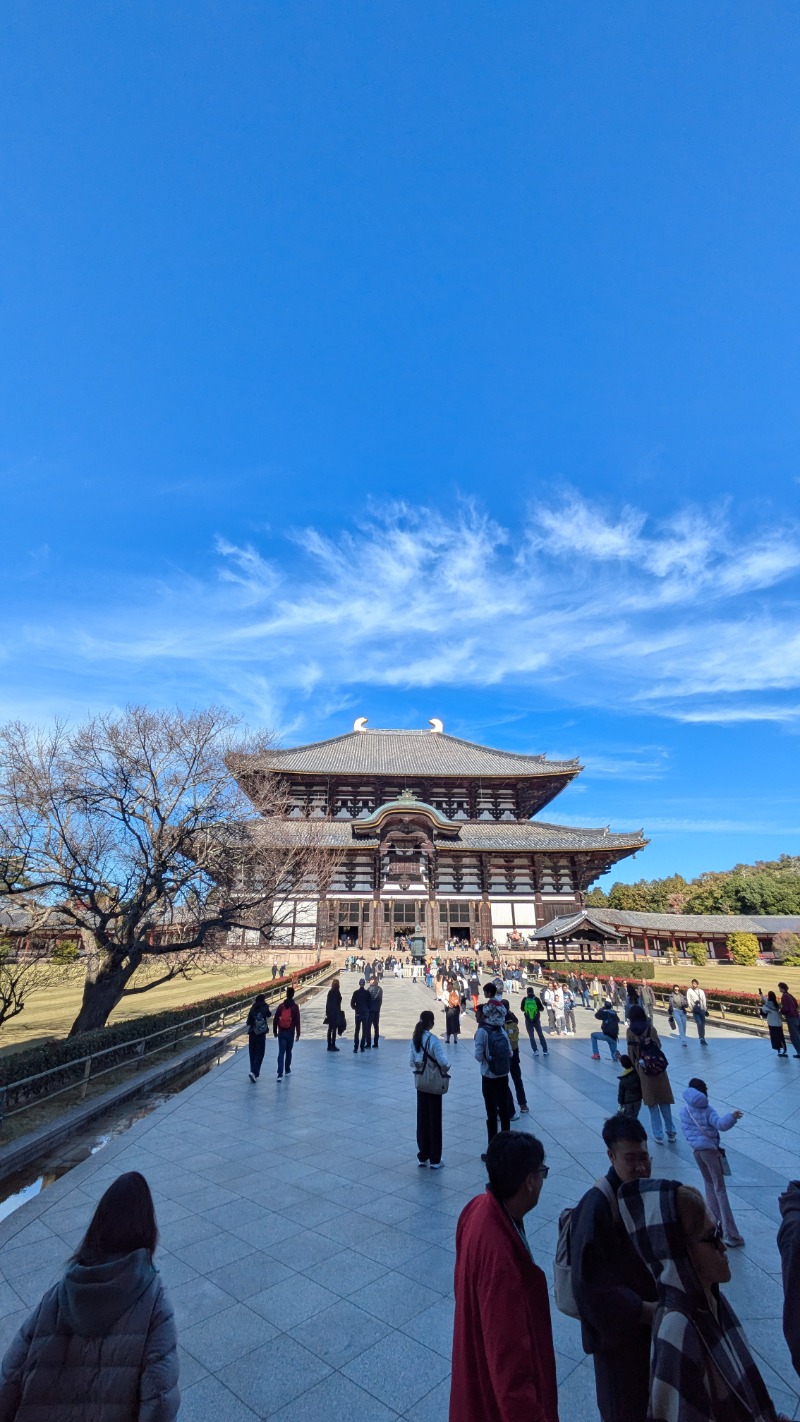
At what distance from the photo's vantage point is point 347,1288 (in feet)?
14.3

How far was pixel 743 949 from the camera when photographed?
125ft

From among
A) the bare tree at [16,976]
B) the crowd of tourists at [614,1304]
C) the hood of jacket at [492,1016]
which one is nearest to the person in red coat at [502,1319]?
the crowd of tourists at [614,1304]

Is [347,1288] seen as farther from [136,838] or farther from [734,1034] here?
[734,1034]

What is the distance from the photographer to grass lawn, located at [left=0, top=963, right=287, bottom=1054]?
15.3m

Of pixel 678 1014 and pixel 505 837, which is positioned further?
pixel 505 837

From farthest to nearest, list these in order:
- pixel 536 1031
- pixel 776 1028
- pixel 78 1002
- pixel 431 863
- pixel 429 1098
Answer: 1. pixel 431 863
2. pixel 78 1002
3. pixel 536 1031
4. pixel 776 1028
5. pixel 429 1098

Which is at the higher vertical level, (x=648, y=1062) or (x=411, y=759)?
(x=411, y=759)

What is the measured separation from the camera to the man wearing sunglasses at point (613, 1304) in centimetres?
235

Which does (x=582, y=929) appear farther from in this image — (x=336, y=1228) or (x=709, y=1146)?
(x=336, y=1228)

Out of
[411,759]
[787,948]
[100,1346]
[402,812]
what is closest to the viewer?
[100,1346]

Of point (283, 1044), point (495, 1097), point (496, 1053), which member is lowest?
point (283, 1044)

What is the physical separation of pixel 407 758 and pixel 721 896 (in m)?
31.4

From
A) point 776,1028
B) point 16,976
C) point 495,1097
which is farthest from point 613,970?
point 16,976

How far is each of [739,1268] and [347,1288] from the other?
2952 millimetres
